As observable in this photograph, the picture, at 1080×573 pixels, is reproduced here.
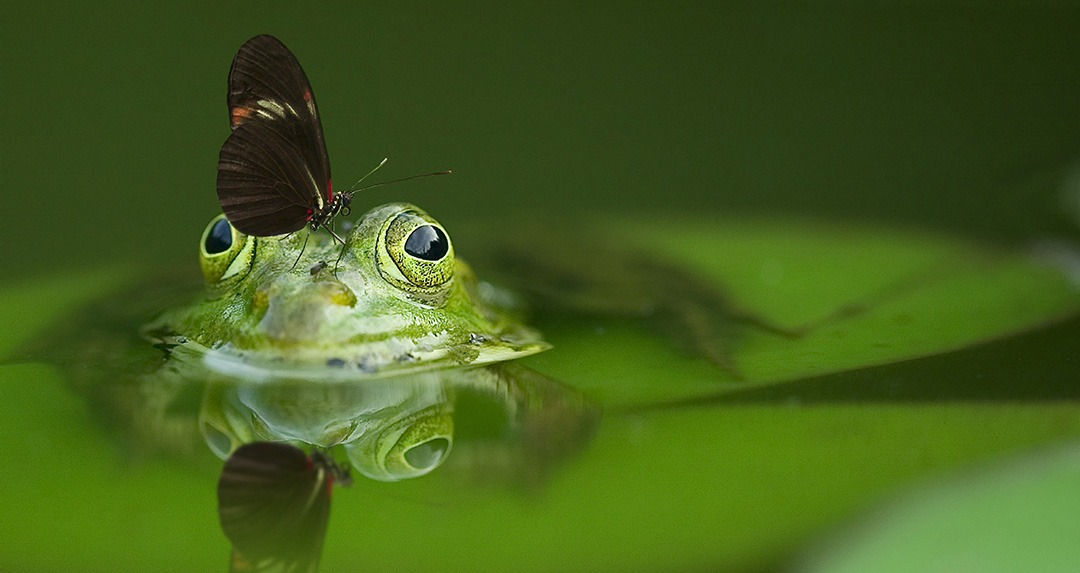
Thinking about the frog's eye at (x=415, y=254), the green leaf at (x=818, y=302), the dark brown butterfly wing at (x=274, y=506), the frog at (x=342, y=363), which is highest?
the green leaf at (x=818, y=302)

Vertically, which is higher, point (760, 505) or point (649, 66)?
point (649, 66)

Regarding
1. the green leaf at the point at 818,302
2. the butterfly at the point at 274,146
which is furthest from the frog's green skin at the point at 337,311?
the green leaf at the point at 818,302

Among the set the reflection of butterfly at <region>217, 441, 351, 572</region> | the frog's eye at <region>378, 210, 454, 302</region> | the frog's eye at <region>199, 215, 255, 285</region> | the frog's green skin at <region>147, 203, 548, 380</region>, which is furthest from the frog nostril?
the reflection of butterfly at <region>217, 441, 351, 572</region>

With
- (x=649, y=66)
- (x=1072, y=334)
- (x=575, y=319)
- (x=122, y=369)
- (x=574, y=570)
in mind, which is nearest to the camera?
(x=574, y=570)

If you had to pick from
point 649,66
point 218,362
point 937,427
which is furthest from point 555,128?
point 937,427

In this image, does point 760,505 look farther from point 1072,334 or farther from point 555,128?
point 555,128

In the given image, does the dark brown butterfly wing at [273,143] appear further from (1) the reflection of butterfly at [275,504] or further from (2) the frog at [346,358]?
(1) the reflection of butterfly at [275,504]
